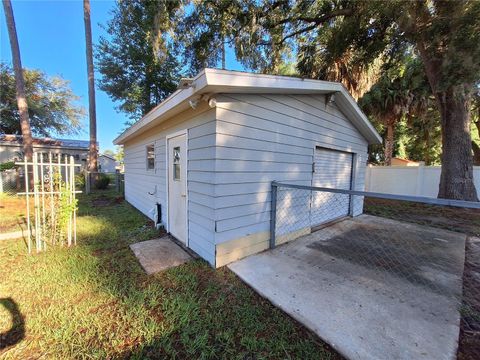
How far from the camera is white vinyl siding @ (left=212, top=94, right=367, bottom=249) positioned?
293 cm

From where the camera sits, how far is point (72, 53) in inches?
543

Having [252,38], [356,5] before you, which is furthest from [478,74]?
[252,38]

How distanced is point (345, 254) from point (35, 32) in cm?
1914

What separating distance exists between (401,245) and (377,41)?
6295 millimetres

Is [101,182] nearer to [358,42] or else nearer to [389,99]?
[358,42]

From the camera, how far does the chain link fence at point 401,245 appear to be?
2.22 metres

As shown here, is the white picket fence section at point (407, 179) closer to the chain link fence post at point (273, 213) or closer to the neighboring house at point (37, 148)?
the chain link fence post at point (273, 213)

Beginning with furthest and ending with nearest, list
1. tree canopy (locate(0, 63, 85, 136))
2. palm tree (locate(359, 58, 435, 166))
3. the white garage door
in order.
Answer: tree canopy (locate(0, 63, 85, 136)), palm tree (locate(359, 58, 435, 166)), the white garage door

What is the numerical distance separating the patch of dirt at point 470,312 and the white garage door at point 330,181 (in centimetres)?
245

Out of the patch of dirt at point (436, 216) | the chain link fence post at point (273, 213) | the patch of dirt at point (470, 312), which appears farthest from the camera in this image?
the patch of dirt at point (436, 216)

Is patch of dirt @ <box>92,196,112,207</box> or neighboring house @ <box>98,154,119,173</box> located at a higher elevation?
neighboring house @ <box>98,154,119,173</box>

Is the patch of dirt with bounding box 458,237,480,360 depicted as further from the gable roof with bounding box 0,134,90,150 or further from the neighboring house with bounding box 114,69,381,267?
the gable roof with bounding box 0,134,90,150

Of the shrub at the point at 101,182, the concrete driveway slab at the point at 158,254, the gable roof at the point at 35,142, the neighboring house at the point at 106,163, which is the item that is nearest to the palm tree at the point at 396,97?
the concrete driveway slab at the point at 158,254

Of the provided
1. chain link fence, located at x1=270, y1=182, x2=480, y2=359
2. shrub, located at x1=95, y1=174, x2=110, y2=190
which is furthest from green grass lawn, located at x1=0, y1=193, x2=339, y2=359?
shrub, located at x1=95, y1=174, x2=110, y2=190
